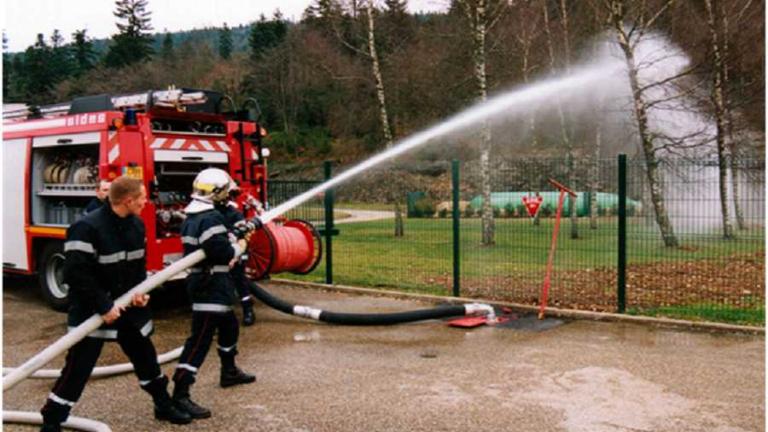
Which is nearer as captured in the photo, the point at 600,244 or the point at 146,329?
the point at 146,329

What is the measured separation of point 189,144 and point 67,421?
4643 mm

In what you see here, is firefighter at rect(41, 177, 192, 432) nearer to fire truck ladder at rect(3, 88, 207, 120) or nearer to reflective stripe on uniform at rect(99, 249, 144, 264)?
reflective stripe on uniform at rect(99, 249, 144, 264)

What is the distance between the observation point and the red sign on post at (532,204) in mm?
9641

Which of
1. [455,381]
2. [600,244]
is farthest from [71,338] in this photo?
[600,244]

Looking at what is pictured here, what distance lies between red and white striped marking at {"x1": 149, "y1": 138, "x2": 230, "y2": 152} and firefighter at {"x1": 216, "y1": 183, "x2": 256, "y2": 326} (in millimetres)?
1268

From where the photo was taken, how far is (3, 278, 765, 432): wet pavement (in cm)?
515

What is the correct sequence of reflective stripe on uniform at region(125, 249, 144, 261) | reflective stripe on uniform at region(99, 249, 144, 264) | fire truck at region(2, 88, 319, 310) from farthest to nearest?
fire truck at region(2, 88, 319, 310)
reflective stripe on uniform at region(125, 249, 144, 261)
reflective stripe on uniform at region(99, 249, 144, 264)

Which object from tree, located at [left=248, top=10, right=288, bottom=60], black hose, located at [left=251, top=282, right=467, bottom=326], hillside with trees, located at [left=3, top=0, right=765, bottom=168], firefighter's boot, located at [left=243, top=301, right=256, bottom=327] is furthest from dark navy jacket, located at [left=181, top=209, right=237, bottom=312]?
tree, located at [left=248, top=10, right=288, bottom=60]

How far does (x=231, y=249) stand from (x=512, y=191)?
5.89 meters

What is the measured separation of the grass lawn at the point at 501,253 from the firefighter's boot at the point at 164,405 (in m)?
5.71

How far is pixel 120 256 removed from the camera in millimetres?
4824

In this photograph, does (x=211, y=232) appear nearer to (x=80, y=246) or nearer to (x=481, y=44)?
(x=80, y=246)

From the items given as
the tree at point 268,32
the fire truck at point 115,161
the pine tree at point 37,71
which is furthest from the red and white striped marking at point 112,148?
the tree at point 268,32

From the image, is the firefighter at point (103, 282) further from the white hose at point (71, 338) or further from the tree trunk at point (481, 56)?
the tree trunk at point (481, 56)
